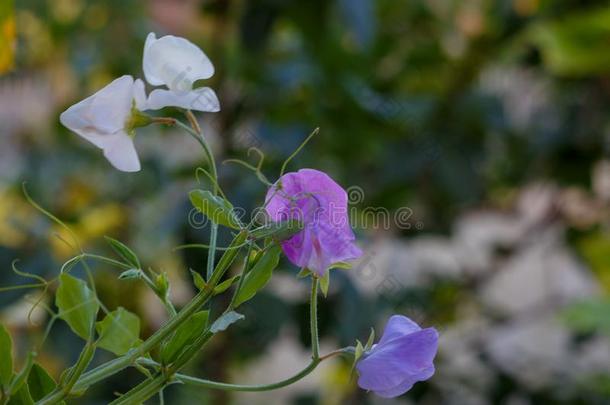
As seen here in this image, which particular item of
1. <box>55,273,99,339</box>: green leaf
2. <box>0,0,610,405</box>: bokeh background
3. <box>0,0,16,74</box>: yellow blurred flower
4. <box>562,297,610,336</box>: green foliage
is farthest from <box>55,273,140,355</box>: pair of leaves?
<box>562,297,610,336</box>: green foliage

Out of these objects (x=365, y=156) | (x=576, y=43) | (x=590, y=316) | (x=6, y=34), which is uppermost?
(x=6, y=34)

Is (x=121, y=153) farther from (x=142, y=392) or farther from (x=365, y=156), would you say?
(x=365, y=156)

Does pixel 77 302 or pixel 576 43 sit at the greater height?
pixel 77 302

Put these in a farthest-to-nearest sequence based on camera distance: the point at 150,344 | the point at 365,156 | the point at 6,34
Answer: the point at 365,156 → the point at 6,34 → the point at 150,344

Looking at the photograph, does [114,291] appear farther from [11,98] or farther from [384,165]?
[11,98]

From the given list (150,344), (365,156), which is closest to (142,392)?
(150,344)

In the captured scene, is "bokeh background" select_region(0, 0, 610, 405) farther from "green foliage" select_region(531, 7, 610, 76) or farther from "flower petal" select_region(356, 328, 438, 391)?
"flower petal" select_region(356, 328, 438, 391)

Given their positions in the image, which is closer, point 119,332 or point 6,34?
point 119,332
